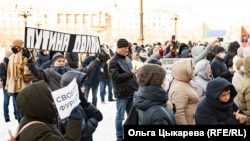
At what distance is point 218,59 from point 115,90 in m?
2.20

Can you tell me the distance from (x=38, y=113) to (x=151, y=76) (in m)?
1.29

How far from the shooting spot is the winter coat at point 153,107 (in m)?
3.46

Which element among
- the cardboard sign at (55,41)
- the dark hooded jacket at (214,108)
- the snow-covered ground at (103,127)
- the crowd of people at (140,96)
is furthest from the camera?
the snow-covered ground at (103,127)

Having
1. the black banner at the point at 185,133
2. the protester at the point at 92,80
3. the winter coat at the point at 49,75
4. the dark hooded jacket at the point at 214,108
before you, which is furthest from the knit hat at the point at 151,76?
the protester at the point at 92,80

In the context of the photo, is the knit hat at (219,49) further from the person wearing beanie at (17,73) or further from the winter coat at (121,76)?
the person wearing beanie at (17,73)

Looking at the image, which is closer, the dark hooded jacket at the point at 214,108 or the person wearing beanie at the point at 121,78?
the dark hooded jacket at the point at 214,108

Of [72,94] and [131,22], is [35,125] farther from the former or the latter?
[131,22]

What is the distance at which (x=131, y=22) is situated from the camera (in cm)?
7212

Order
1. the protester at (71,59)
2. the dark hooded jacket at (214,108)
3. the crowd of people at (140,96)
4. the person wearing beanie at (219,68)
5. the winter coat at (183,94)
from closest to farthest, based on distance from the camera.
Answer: the crowd of people at (140,96) < the dark hooded jacket at (214,108) < the winter coat at (183,94) < the person wearing beanie at (219,68) < the protester at (71,59)

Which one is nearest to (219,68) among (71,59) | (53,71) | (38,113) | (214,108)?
(71,59)

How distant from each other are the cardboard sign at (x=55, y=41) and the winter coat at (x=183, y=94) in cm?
159

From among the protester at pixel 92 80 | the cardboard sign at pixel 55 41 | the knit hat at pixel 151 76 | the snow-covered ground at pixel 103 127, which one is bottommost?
the snow-covered ground at pixel 103 127

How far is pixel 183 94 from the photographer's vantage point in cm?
434

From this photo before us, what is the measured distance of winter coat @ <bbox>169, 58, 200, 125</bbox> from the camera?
4.26 metres
